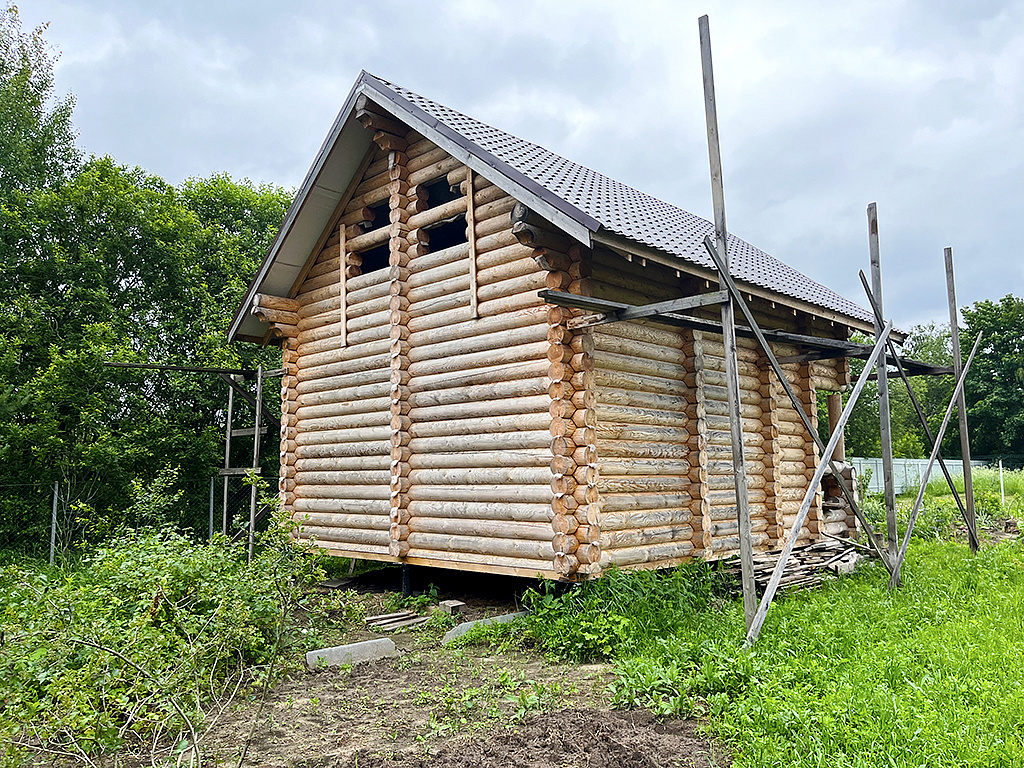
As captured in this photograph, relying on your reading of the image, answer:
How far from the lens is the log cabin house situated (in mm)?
9000

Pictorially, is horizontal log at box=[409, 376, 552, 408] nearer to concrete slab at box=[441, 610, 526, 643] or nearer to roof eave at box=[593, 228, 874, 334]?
roof eave at box=[593, 228, 874, 334]

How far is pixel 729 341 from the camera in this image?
24.4ft

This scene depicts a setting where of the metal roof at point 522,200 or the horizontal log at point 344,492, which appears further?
the horizontal log at point 344,492

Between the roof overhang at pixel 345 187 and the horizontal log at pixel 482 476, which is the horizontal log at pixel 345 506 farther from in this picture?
the roof overhang at pixel 345 187

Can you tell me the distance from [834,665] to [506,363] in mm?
5079

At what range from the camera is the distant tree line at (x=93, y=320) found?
55.3 feet

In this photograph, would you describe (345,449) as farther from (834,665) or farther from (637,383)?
(834,665)

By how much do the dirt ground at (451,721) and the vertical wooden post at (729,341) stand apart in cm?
158

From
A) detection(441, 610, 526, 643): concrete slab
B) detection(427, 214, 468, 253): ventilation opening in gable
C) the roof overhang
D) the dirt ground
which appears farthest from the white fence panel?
the dirt ground

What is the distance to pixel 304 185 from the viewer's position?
39.1ft

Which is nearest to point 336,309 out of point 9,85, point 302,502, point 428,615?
point 302,502

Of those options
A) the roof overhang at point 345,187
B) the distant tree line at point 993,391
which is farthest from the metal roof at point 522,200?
the distant tree line at point 993,391

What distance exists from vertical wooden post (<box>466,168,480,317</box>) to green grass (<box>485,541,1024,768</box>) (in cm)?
396

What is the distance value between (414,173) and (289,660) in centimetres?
705
